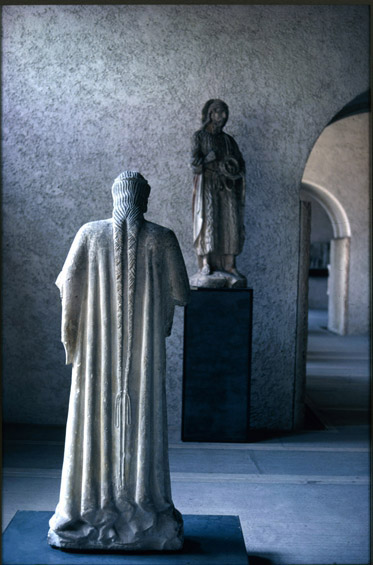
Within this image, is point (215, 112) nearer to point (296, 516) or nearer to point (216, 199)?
point (216, 199)

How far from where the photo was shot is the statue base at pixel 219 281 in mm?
6113

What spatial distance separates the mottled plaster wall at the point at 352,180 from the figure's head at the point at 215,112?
8.16m

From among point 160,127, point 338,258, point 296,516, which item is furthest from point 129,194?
point 338,258

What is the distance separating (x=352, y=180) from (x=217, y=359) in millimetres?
9359

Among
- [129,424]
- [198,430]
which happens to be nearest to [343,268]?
[198,430]

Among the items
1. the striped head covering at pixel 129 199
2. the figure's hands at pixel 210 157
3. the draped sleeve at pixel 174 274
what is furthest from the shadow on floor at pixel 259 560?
the figure's hands at pixel 210 157

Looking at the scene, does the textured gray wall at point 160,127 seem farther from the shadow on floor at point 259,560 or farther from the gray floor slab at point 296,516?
the shadow on floor at point 259,560

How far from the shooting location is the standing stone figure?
3400 mm

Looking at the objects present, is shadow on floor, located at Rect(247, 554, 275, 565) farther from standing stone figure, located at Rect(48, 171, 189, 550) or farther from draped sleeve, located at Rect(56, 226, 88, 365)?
draped sleeve, located at Rect(56, 226, 88, 365)

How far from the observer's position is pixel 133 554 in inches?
135

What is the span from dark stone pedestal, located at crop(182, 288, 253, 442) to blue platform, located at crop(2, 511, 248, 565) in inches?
88.9

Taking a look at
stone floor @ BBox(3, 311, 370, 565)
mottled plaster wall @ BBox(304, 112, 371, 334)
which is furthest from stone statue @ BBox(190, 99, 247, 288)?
mottled plaster wall @ BBox(304, 112, 371, 334)

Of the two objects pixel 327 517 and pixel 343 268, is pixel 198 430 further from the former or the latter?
pixel 343 268

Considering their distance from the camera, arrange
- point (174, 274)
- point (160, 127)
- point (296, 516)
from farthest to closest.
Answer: point (160, 127) → point (296, 516) → point (174, 274)
